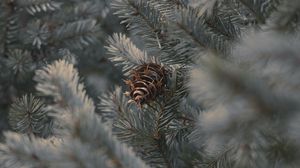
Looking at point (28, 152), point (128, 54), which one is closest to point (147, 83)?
point (128, 54)

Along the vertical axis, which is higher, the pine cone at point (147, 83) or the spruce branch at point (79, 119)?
the spruce branch at point (79, 119)

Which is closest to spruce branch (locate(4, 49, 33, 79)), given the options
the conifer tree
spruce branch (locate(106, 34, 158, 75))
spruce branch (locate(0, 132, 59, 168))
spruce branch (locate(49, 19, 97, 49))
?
spruce branch (locate(49, 19, 97, 49))

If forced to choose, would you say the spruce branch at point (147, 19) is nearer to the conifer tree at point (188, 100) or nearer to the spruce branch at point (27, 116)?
the conifer tree at point (188, 100)

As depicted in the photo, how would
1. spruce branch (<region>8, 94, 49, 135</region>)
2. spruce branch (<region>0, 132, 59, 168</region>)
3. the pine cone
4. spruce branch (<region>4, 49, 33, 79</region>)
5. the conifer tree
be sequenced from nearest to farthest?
the conifer tree
spruce branch (<region>0, 132, 59, 168</region>)
the pine cone
spruce branch (<region>8, 94, 49, 135</region>)
spruce branch (<region>4, 49, 33, 79</region>)

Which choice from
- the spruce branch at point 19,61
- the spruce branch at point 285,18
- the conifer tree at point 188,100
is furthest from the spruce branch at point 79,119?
the spruce branch at point 19,61

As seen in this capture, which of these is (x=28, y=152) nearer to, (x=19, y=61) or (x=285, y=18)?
(x=285, y=18)

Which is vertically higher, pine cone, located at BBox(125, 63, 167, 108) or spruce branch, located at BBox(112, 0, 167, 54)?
spruce branch, located at BBox(112, 0, 167, 54)

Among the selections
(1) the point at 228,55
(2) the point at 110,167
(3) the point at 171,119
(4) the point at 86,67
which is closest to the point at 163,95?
(3) the point at 171,119

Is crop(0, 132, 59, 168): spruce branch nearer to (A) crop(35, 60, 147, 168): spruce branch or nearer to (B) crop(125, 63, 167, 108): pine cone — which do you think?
(A) crop(35, 60, 147, 168): spruce branch
